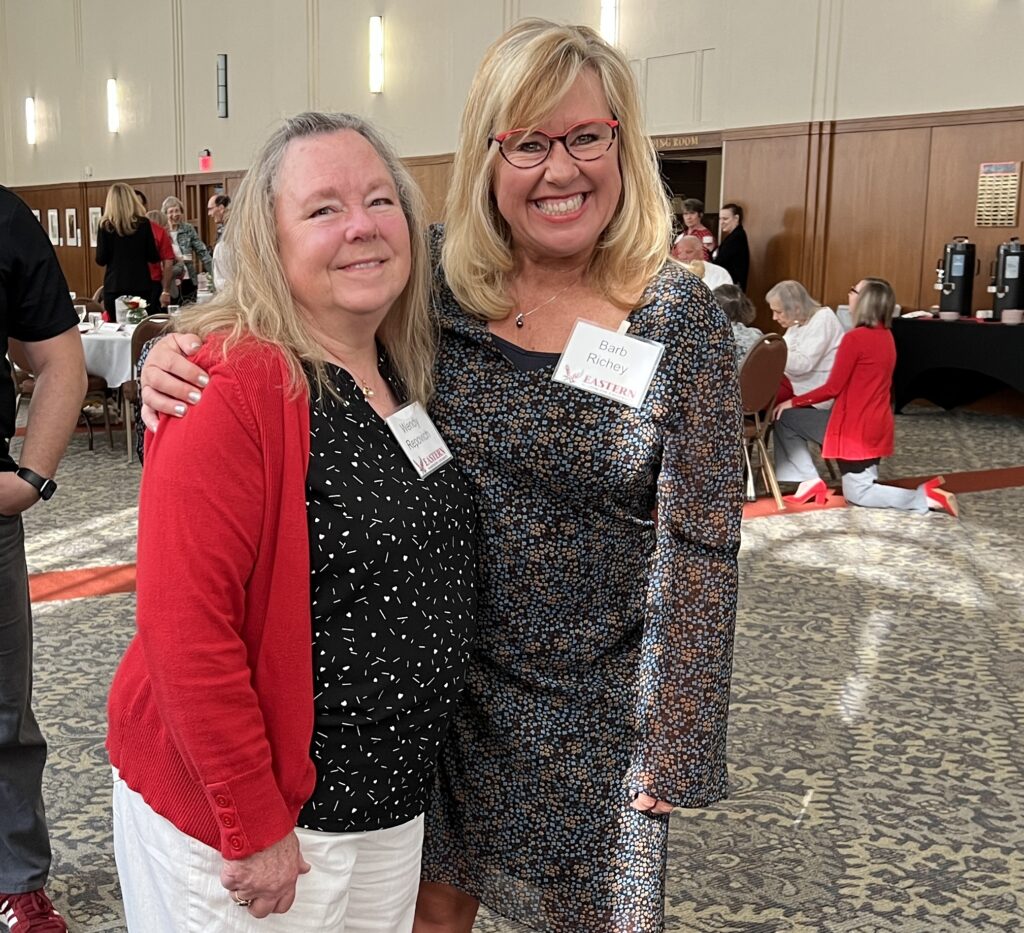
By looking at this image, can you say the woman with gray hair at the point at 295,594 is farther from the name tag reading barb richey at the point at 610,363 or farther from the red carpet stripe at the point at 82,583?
Answer: the red carpet stripe at the point at 82,583

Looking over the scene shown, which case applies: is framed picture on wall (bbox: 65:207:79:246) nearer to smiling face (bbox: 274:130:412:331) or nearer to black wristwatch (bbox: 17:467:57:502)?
→ black wristwatch (bbox: 17:467:57:502)

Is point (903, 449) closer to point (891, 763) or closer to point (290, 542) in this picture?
point (891, 763)

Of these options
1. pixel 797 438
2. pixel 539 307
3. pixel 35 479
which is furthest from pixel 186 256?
pixel 539 307

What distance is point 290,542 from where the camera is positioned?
1.23 metres

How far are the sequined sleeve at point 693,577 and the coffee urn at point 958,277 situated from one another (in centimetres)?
912

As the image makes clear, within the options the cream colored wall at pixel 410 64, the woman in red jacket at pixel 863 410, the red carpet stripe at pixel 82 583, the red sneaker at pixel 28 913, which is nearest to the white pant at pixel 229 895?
the red sneaker at pixel 28 913

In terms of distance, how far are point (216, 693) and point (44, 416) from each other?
119 centimetres

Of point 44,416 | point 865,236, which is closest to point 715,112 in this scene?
point 865,236

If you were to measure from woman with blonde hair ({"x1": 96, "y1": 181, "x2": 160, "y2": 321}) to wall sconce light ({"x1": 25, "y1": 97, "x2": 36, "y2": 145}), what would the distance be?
13850mm

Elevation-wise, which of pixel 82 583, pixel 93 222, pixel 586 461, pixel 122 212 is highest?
pixel 93 222

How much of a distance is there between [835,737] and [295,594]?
257 centimetres

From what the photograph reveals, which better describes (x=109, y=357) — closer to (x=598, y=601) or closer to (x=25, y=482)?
(x=25, y=482)

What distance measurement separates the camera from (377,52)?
14812 millimetres

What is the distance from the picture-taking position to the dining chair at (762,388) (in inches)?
250
